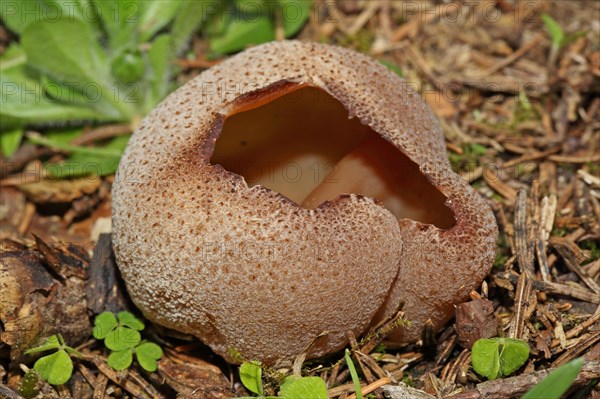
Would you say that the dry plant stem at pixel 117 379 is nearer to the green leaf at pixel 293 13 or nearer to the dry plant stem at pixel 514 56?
the green leaf at pixel 293 13

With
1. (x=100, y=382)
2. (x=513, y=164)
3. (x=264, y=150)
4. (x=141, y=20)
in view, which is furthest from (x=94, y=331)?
(x=513, y=164)

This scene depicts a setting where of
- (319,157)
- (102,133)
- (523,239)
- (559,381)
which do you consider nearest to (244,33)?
(102,133)

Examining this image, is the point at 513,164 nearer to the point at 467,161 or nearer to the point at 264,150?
the point at 467,161

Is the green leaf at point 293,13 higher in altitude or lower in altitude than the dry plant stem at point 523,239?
higher

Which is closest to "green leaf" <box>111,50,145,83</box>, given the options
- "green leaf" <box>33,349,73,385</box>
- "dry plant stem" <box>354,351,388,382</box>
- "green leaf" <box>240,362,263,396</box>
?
"green leaf" <box>33,349,73,385</box>

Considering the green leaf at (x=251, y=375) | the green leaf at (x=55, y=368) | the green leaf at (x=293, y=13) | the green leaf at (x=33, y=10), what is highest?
the green leaf at (x=293, y=13)

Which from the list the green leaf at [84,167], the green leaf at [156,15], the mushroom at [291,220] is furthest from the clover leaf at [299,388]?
the green leaf at [156,15]

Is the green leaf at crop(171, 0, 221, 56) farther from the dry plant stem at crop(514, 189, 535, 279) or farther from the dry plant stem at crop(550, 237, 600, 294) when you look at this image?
the dry plant stem at crop(550, 237, 600, 294)
